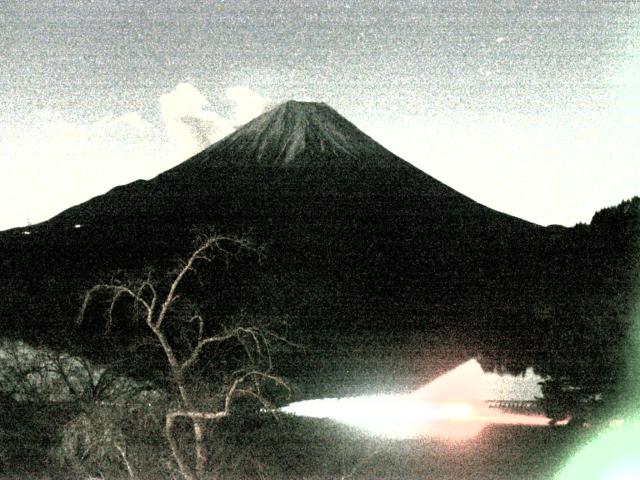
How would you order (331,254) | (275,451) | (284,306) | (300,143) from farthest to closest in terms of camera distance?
(300,143) → (331,254) → (284,306) → (275,451)

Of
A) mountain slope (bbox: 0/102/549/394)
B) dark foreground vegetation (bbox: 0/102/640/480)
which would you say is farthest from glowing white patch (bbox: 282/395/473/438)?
mountain slope (bbox: 0/102/549/394)

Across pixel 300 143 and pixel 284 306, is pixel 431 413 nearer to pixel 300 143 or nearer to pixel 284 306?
pixel 284 306

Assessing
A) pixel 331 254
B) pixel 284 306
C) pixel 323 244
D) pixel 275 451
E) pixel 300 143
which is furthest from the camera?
pixel 300 143

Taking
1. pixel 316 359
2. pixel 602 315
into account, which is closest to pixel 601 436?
pixel 602 315

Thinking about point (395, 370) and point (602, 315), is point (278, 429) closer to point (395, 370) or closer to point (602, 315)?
point (602, 315)

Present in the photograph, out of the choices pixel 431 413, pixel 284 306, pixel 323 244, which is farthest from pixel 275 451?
pixel 323 244

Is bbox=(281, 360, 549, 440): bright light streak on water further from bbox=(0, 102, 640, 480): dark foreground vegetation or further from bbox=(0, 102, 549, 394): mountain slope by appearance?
bbox=(0, 102, 549, 394): mountain slope
